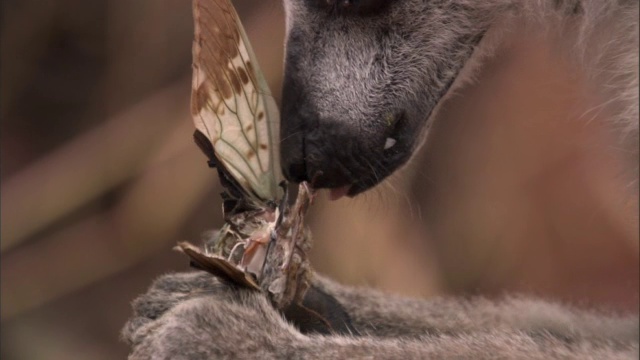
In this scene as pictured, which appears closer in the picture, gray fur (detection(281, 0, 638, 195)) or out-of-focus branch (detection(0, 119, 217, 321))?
gray fur (detection(281, 0, 638, 195))

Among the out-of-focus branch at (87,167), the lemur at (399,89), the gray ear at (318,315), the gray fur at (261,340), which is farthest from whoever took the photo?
the out-of-focus branch at (87,167)

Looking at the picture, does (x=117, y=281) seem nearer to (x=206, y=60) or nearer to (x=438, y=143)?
(x=438, y=143)

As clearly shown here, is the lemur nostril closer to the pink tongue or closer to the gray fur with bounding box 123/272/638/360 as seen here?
the pink tongue

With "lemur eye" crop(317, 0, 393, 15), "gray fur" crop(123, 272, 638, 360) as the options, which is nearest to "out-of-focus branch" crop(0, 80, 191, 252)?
"lemur eye" crop(317, 0, 393, 15)

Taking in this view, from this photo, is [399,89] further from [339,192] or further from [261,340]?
[261,340]

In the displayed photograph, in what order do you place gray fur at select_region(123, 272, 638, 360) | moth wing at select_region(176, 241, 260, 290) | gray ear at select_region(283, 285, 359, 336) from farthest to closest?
gray ear at select_region(283, 285, 359, 336) < gray fur at select_region(123, 272, 638, 360) < moth wing at select_region(176, 241, 260, 290)

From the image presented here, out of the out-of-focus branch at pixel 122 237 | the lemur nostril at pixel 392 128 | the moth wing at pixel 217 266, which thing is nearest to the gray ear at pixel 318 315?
the moth wing at pixel 217 266

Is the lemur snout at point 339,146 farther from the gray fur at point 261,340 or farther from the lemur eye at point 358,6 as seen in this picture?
the gray fur at point 261,340

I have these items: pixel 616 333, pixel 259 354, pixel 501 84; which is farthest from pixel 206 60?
pixel 501 84
